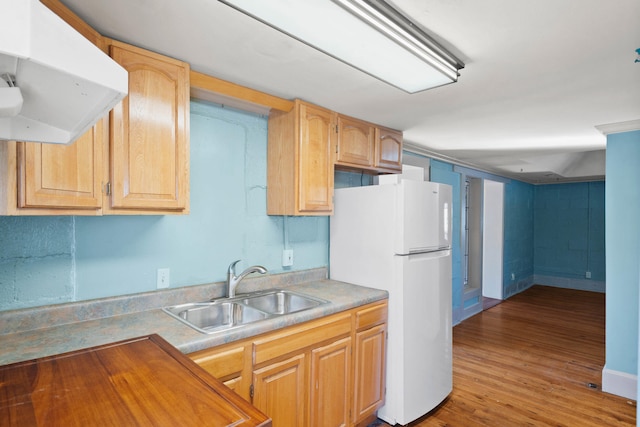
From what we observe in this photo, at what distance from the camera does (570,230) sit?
687 cm

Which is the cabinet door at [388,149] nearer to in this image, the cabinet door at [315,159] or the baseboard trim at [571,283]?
the cabinet door at [315,159]

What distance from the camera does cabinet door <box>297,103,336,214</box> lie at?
2.31 metres

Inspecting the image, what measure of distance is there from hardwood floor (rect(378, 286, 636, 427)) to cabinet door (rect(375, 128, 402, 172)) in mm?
1934

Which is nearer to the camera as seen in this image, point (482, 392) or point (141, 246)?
point (141, 246)

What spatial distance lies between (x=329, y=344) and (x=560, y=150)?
3761mm

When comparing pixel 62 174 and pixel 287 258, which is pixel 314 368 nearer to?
pixel 287 258

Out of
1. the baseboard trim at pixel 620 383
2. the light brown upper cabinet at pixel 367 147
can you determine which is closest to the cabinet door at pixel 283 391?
the light brown upper cabinet at pixel 367 147

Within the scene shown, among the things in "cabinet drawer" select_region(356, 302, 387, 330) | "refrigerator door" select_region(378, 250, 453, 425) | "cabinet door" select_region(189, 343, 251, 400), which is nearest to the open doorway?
"refrigerator door" select_region(378, 250, 453, 425)

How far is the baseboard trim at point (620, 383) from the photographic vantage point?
276 centimetres

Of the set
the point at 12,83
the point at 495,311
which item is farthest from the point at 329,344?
the point at 495,311

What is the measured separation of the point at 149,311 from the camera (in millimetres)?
1833

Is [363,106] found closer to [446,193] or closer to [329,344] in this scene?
[446,193]

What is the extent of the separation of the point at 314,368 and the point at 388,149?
6.15 ft

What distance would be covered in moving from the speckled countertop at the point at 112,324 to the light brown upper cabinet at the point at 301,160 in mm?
686
